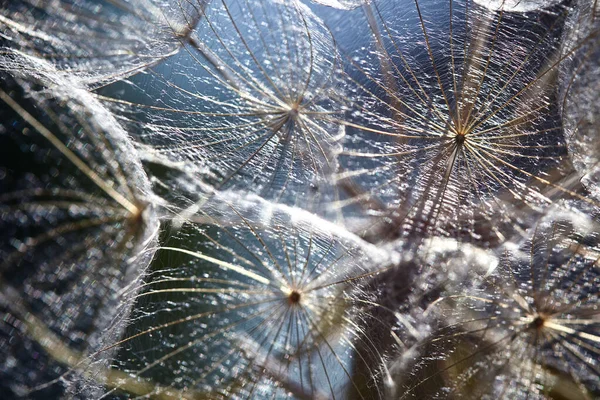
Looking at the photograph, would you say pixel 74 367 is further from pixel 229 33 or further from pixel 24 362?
pixel 229 33

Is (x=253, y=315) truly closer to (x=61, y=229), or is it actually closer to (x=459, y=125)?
(x=61, y=229)

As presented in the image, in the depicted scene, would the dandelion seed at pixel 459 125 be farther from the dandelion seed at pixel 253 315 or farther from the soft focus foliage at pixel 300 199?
the dandelion seed at pixel 253 315

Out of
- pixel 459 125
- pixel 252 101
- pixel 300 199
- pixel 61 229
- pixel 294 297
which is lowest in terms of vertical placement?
pixel 61 229

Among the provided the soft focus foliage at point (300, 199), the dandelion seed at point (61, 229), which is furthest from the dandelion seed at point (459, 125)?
the dandelion seed at point (61, 229)

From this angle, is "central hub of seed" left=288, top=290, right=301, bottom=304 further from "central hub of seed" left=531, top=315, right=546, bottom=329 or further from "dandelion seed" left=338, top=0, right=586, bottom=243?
"central hub of seed" left=531, top=315, right=546, bottom=329

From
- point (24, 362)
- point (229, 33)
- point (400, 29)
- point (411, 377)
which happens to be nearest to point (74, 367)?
point (24, 362)

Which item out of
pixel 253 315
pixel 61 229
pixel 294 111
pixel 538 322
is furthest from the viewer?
pixel 294 111

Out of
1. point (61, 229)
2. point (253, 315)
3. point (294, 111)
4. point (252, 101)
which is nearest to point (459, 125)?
point (294, 111)

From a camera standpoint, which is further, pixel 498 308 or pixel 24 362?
pixel 24 362

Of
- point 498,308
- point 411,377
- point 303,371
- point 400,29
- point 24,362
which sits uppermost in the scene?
point 400,29
